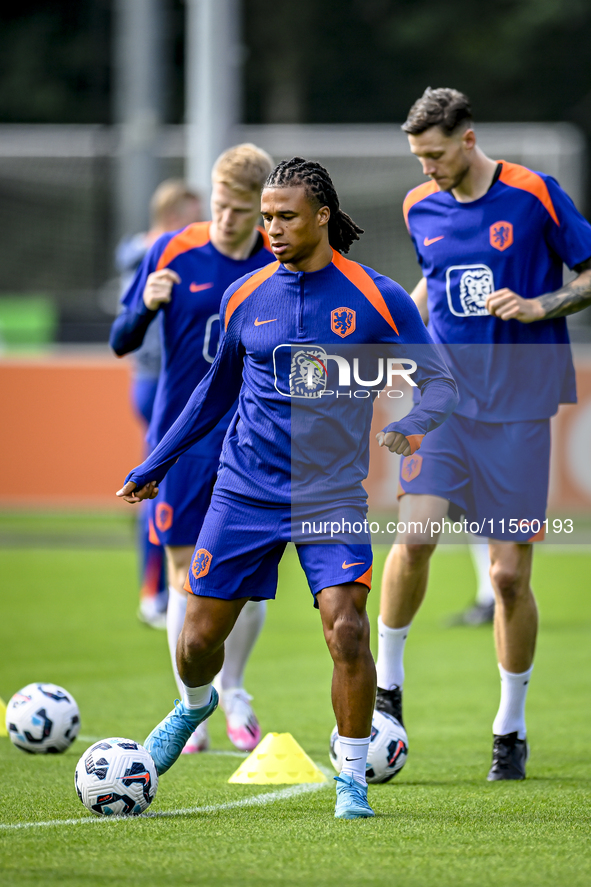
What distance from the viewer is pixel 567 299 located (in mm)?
4977

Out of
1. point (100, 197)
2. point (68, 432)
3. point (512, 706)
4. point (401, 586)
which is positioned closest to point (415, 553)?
point (401, 586)

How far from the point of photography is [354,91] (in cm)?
3166

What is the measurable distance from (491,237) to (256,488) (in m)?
1.55

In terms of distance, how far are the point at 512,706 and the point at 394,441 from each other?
1609 millimetres

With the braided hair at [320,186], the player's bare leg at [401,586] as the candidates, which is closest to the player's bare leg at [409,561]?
the player's bare leg at [401,586]

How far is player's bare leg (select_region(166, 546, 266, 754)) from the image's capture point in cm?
561

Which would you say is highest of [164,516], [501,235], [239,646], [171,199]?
[171,199]

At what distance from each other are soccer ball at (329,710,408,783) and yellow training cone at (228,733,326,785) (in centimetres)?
13

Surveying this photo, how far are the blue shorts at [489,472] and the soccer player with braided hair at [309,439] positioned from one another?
830 mm

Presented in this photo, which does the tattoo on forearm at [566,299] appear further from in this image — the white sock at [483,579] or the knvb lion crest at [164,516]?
the white sock at [483,579]

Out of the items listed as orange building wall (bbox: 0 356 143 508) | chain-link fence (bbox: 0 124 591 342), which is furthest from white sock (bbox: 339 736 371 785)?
chain-link fence (bbox: 0 124 591 342)

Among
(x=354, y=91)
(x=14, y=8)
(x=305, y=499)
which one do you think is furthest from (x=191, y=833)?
(x=14, y=8)

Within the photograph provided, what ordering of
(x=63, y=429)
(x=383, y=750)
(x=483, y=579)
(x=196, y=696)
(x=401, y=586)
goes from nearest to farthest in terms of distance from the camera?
(x=196, y=696), (x=383, y=750), (x=401, y=586), (x=483, y=579), (x=63, y=429)

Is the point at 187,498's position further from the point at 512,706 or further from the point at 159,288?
the point at 512,706
